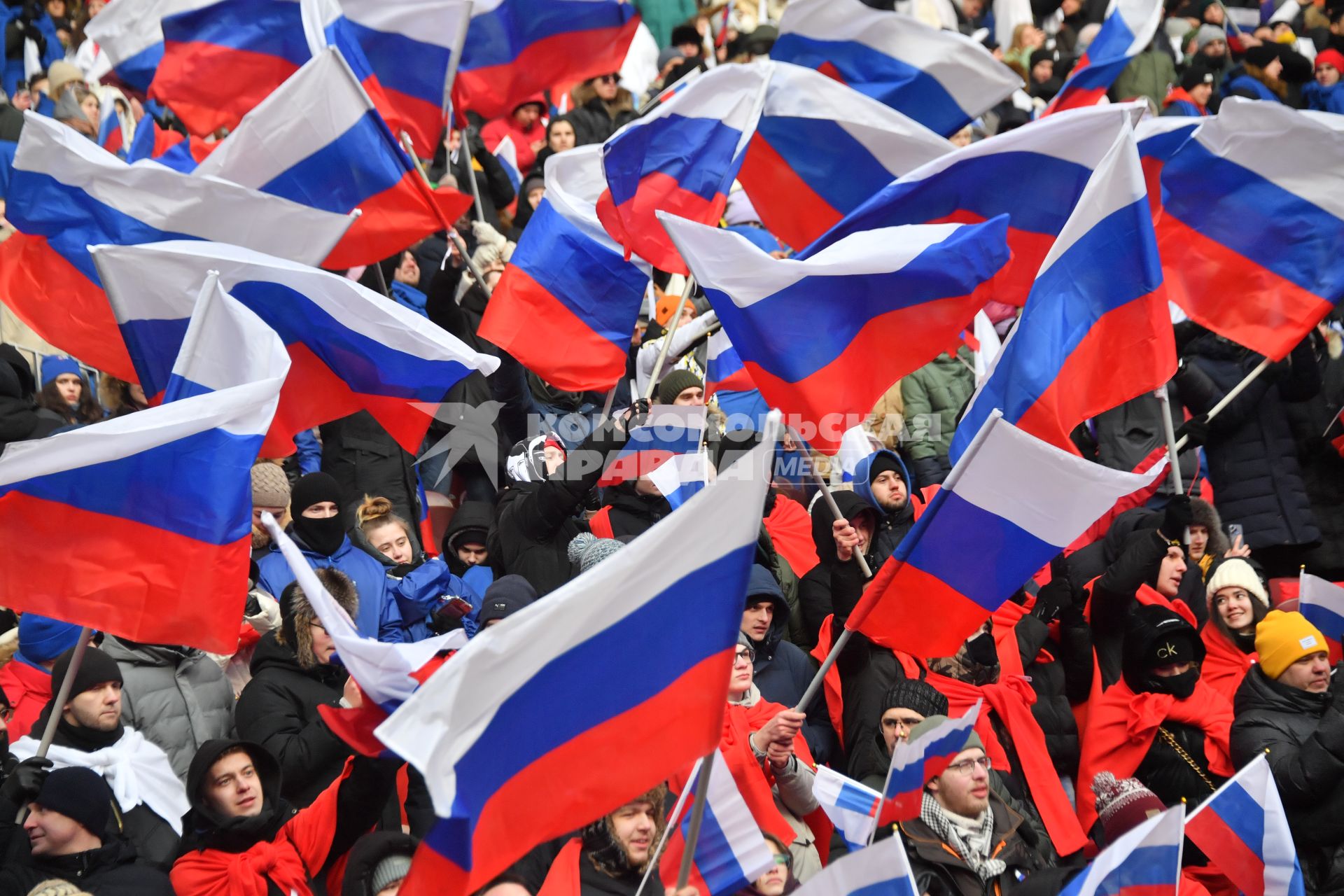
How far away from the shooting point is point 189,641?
541 cm

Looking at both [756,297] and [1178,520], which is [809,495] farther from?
[756,297]

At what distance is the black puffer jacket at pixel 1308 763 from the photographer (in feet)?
20.6

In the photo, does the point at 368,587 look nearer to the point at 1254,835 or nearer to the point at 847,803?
the point at 847,803

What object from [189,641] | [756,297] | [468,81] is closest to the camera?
[189,641]

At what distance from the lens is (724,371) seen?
28.5 feet

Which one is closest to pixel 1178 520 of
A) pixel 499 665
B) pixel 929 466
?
pixel 929 466

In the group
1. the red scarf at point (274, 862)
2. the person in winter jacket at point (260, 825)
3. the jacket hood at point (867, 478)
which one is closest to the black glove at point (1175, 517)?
the jacket hood at point (867, 478)

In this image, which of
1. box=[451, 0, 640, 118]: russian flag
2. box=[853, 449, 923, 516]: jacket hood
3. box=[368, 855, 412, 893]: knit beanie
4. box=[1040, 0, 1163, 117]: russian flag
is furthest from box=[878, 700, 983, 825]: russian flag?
box=[451, 0, 640, 118]: russian flag

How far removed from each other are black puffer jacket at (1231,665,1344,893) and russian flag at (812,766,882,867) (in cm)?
160

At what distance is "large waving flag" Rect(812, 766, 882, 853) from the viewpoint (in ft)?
18.5

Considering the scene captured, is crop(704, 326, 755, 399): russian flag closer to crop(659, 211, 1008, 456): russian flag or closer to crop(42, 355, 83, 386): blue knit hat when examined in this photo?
crop(659, 211, 1008, 456): russian flag

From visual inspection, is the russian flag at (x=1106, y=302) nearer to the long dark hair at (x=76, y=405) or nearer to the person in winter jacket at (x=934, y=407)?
the person in winter jacket at (x=934, y=407)

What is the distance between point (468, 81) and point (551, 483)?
4.23 m

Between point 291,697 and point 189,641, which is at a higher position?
point 189,641
